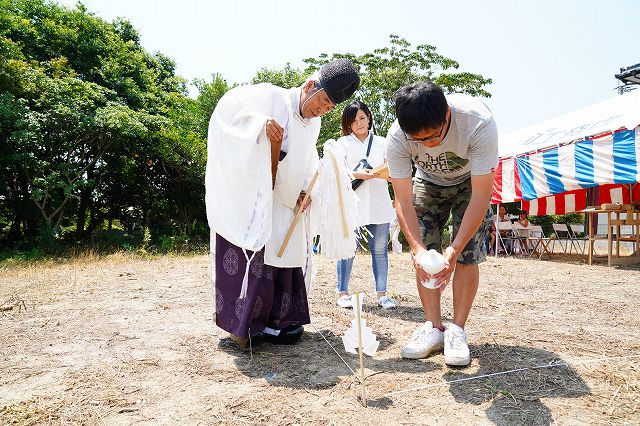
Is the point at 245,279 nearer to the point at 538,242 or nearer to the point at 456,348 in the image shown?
the point at 456,348

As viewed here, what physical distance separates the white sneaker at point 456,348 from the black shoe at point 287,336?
3.03ft

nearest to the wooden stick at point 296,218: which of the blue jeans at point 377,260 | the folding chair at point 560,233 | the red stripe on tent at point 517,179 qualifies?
the blue jeans at point 377,260

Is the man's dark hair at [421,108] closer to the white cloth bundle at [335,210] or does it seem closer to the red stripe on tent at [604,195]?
the white cloth bundle at [335,210]

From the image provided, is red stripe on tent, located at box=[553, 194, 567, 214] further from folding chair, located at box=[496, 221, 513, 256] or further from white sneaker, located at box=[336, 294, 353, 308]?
white sneaker, located at box=[336, 294, 353, 308]

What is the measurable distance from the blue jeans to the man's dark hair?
1.93 m

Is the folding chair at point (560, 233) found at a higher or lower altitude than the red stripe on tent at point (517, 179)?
lower

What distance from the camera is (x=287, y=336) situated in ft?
8.85

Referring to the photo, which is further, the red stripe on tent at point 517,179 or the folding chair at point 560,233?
the folding chair at point 560,233

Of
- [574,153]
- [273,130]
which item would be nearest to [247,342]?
[273,130]

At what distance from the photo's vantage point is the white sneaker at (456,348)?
216 cm

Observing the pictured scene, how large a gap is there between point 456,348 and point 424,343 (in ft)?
0.61

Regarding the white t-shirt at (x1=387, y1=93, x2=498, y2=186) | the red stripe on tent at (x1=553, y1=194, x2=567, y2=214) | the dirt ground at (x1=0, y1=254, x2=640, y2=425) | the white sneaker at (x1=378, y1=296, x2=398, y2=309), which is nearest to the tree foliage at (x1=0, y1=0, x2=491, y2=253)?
the dirt ground at (x1=0, y1=254, x2=640, y2=425)

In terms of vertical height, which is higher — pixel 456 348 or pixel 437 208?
pixel 437 208

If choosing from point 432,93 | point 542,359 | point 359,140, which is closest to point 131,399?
point 432,93
